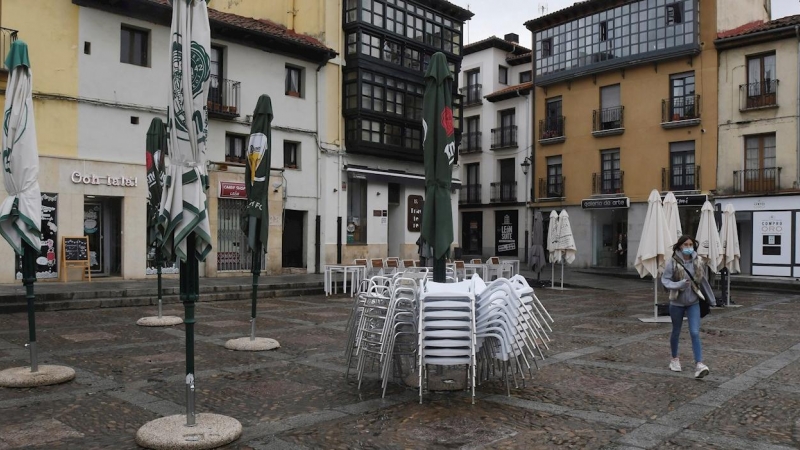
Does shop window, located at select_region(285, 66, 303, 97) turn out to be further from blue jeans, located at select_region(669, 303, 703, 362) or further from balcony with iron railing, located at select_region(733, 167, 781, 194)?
blue jeans, located at select_region(669, 303, 703, 362)

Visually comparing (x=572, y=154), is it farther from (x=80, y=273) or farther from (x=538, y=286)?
(x=80, y=273)

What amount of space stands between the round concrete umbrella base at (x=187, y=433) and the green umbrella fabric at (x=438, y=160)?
2959 millimetres

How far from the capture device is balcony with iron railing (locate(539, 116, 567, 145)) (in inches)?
1282

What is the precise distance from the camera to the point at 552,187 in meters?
33.3

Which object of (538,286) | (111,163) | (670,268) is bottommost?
(538,286)

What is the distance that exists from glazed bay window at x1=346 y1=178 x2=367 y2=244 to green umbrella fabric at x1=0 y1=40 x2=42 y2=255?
18.7 meters

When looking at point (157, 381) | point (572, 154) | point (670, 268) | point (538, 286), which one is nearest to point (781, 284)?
point (538, 286)

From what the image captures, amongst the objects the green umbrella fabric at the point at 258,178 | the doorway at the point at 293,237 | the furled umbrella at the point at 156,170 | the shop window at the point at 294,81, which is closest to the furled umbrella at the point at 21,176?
the green umbrella fabric at the point at 258,178

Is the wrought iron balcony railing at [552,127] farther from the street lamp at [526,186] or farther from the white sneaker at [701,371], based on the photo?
the white sneaker at [701,371]

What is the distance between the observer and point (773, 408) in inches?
241

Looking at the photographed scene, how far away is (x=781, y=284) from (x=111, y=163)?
2203cm

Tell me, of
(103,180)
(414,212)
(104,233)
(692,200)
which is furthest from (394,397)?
(692,200)

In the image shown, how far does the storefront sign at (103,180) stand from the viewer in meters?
18.0

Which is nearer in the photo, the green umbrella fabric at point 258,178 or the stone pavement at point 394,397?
the stone pavement at point 394,397
